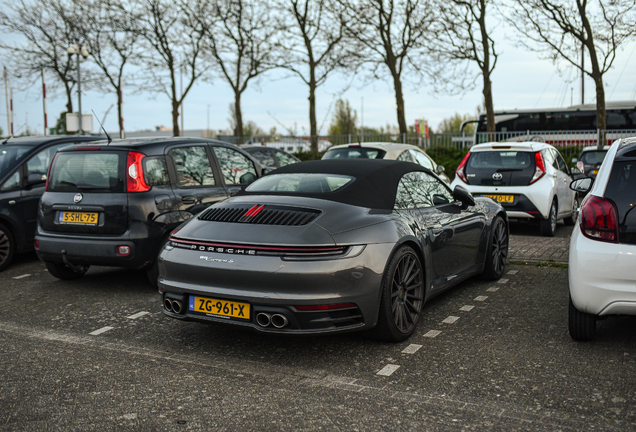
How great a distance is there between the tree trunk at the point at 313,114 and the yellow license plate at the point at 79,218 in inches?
857

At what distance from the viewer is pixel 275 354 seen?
14.9ft

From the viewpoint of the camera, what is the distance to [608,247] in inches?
164

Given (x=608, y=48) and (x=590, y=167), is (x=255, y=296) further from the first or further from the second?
(x=608, y=48)

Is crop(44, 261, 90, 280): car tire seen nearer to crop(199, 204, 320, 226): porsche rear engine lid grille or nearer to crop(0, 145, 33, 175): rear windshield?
crop(0, 145, 33, 175): rear windshield

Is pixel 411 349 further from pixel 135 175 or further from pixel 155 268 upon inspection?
pixel 135 175

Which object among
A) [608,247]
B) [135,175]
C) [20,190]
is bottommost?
[608,247]

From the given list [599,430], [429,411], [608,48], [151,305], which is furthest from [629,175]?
[608,48]

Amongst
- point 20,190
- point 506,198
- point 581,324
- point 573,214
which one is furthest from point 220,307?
point 573,214

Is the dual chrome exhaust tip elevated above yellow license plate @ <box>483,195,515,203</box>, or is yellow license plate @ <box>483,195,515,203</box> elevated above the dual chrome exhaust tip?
yellow license plate @ <box>483,195,515,203</box>

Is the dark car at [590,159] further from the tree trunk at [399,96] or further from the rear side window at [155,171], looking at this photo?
the rear side window at [155,171]

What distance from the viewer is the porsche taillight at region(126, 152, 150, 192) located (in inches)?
255

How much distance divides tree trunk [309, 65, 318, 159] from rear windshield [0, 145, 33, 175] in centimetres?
1981

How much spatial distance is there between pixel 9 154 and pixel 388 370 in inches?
269

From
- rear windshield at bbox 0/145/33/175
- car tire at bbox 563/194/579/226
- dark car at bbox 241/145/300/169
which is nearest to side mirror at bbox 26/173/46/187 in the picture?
rear windshield at bbox 0/145/33/175
